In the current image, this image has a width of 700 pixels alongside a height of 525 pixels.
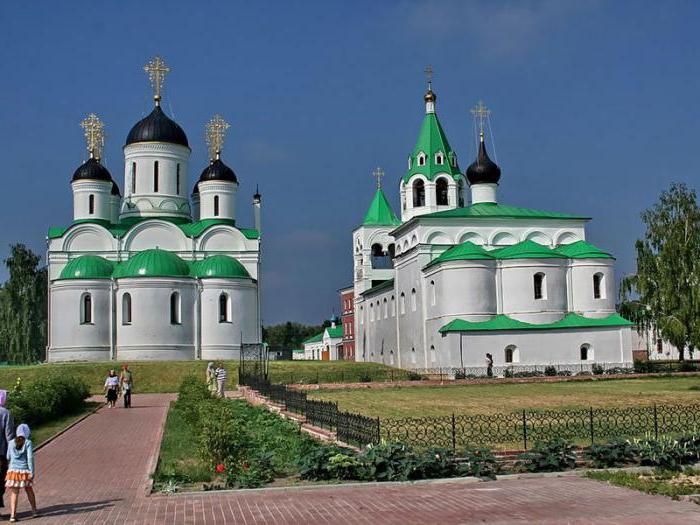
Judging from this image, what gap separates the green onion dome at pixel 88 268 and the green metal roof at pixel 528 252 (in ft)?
66.5

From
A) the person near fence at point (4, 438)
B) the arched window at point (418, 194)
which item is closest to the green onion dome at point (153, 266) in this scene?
the arched window at point (418, 194)

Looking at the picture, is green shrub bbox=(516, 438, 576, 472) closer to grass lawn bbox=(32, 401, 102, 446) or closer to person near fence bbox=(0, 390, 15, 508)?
person near fence bbox=(0, 390, 15, 508)

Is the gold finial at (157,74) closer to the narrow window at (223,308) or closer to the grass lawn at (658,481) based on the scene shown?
the narrow window at (223,308)

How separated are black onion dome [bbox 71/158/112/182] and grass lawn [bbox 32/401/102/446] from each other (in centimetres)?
2469

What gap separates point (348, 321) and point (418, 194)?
999 inches

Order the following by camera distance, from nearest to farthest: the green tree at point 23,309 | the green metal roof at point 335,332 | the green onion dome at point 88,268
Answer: the green onion dome at point 88,268
the green tree at point 23,309
the green metal roof at point 335,332

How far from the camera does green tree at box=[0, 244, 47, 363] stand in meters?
59.2

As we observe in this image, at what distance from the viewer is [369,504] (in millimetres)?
9859

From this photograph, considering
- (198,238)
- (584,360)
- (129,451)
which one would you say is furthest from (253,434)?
(198,238)

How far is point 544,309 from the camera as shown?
42.3m

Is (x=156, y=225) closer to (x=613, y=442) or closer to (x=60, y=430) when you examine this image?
(x=60, y=430)

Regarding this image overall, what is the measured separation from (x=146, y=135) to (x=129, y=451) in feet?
117

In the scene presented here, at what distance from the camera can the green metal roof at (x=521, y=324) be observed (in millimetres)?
40938

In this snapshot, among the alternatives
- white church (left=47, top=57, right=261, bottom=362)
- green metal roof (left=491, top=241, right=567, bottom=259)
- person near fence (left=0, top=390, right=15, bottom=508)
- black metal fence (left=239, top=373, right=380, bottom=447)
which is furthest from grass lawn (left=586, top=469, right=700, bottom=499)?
white church (left=47, top=57, right=261, bottom=362)
